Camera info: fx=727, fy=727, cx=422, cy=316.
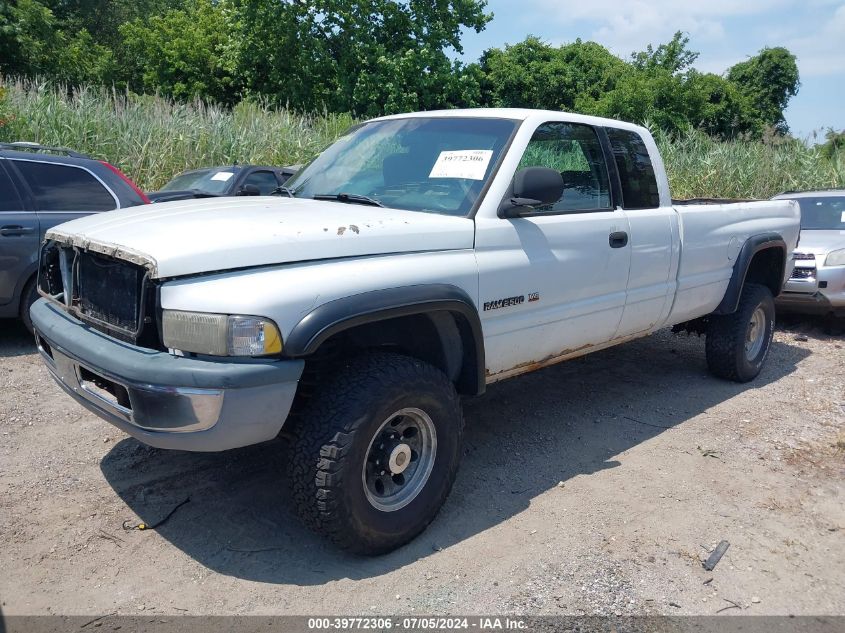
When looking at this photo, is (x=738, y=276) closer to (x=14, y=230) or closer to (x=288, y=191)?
(x=288, y=191)

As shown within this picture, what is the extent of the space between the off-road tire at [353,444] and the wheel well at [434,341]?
0.15 meters

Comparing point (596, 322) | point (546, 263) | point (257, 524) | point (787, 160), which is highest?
point (787, 160)

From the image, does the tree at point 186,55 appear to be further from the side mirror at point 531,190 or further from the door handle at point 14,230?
the side mirror at point 531,190

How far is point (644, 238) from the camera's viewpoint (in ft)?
15.7

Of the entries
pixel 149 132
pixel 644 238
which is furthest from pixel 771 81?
pixel 644 238

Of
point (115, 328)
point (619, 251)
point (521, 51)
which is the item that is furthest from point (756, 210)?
point (521, 51)

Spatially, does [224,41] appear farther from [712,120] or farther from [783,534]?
[783,534]

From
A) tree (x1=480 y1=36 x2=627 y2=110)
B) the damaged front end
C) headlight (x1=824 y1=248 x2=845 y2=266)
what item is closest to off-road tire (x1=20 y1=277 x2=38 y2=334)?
the damaged front end

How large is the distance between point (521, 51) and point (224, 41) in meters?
11.2

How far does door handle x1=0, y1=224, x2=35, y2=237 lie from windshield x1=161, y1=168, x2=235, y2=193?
3.47 metres

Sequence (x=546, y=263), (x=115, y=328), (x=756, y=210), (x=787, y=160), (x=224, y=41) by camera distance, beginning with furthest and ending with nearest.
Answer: (x=224, y=41) < (x=787, y=160) < (x=756, y=210) < (x=546, y=263) < (x=115, y=328)

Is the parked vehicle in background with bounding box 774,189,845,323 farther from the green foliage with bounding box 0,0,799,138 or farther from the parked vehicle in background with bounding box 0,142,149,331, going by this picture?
the green foliage with bounding box 0,0,799,138

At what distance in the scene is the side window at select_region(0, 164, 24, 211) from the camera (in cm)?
622

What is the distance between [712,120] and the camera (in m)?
27.8
